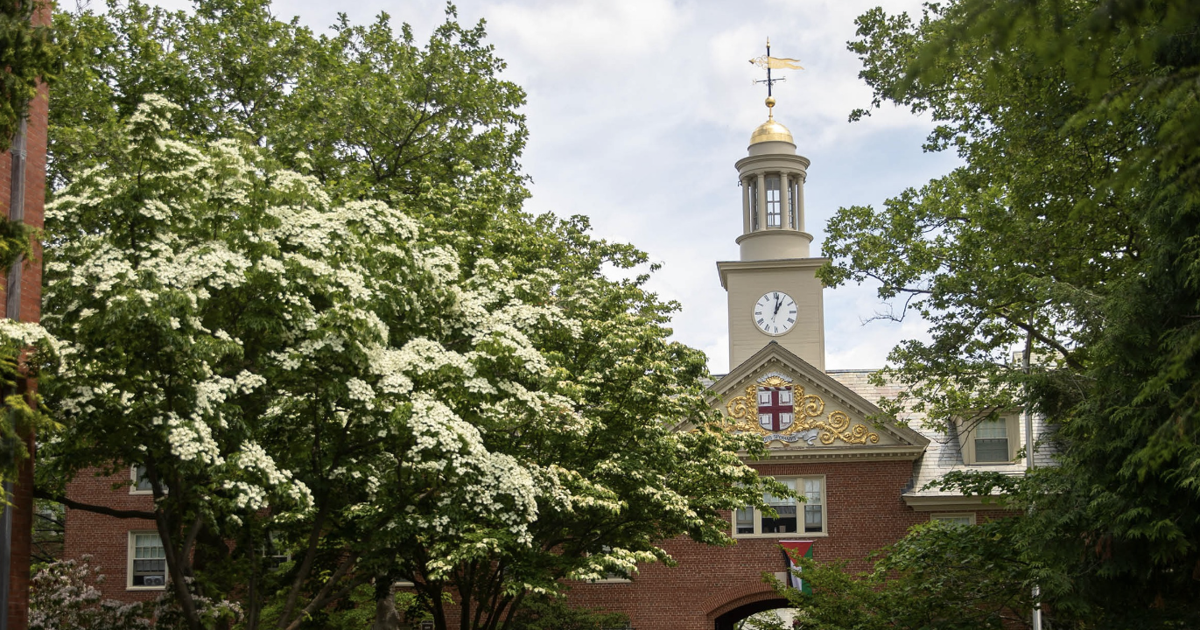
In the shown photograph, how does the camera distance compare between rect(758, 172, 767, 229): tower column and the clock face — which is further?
rect(758, 172, 767, 229): tower column

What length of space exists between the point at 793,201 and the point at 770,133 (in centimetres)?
250

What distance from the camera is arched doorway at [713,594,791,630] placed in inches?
1435

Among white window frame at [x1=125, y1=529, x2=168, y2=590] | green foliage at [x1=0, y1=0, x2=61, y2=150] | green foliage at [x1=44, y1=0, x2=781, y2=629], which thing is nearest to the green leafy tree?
green foliage at [x1=44, y1=0, x2=781, y2=629]

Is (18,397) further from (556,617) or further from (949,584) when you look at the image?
(556,617)

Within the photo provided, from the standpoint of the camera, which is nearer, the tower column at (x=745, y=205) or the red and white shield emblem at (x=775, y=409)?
the red and white shield emblem at (x=775, y=409)

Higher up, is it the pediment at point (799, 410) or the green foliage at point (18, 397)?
the pediment at point (799, 410)

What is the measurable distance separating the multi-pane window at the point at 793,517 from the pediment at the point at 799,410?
88 cm

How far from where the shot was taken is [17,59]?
12289 mm

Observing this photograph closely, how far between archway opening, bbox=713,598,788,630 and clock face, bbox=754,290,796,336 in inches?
383

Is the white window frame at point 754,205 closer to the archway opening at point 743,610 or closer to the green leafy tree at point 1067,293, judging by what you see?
the archway opening at point 743,610

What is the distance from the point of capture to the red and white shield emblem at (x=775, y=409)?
1439 inches

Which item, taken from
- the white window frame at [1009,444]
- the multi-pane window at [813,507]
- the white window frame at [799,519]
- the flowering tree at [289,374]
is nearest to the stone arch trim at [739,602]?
the white window frame at [799,519]

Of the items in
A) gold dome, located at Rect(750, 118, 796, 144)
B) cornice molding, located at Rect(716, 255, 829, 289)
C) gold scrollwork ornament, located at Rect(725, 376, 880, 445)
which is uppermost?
gold dome, located at Rect(750, 118, 796, 144)

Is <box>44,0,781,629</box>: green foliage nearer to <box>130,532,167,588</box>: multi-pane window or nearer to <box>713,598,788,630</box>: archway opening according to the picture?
<box>713,598,788,630</box>: archway opening
